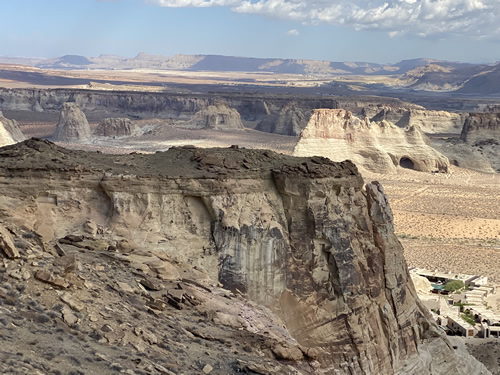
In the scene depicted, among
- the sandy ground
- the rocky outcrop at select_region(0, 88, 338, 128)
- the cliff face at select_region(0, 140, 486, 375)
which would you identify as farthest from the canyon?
the rocky outcrop at select_region(0, 88, 338, 128)

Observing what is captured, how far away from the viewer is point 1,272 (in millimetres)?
9812

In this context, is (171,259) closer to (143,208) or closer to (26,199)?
(143,208)

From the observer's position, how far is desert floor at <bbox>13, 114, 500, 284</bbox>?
3672cm

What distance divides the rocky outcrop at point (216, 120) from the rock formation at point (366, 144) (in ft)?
127

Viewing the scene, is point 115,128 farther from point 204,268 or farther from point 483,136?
point 204,268

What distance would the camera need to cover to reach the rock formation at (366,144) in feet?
191

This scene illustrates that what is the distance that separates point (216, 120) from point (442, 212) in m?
56.2

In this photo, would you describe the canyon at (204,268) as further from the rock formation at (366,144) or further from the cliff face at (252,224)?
the rock formation at (366,144)

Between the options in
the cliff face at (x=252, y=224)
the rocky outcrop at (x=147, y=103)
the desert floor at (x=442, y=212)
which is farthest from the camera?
the rocky outcrop at (x=147, y=103)

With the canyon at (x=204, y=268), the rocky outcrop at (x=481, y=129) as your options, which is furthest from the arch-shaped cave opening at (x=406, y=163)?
the canyon at (x=204, y=268)

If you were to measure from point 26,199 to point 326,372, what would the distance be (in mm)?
6710

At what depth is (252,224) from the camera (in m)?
14.3

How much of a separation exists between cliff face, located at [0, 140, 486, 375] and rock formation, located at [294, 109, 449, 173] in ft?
139

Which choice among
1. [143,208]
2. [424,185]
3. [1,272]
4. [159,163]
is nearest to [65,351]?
[1,272]
